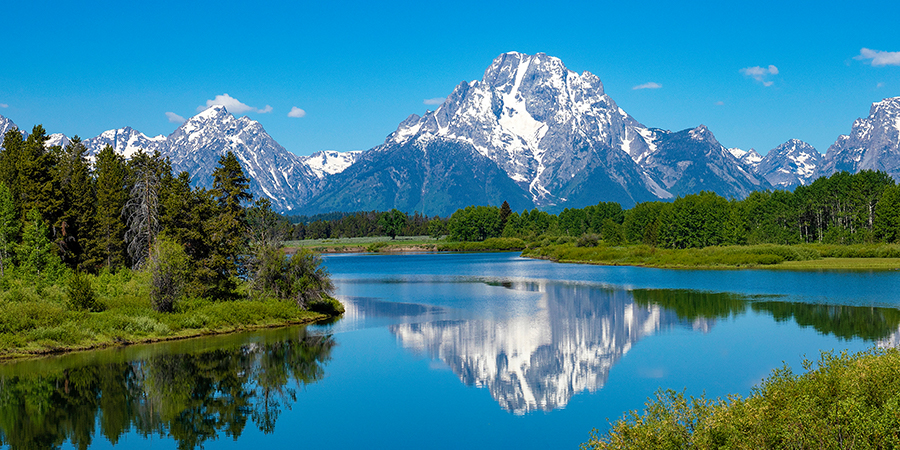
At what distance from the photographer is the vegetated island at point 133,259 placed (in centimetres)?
4131

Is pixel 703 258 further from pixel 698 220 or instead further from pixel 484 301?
pixel 484 301

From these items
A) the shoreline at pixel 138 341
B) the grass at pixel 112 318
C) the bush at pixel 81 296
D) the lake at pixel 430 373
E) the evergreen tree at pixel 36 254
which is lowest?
the lake at pixel 430 373

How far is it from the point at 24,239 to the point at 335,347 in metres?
33.5

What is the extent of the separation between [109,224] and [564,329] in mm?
47155

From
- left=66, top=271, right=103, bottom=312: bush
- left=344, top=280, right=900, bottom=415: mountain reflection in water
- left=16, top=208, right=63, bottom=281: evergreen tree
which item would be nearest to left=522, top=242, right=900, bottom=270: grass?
left=344, top=280, right=900, bottom=415: mountain reflection in water

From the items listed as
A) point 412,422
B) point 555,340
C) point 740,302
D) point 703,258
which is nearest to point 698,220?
point 703,258

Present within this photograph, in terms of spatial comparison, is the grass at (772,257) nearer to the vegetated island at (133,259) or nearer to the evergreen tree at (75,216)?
the vegetated island at (133,259)

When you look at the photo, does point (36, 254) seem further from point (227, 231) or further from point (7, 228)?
point (227, 231)

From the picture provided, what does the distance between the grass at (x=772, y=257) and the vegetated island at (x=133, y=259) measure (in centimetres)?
7390

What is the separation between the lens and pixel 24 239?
55.4m

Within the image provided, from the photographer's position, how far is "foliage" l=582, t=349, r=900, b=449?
14.3 m

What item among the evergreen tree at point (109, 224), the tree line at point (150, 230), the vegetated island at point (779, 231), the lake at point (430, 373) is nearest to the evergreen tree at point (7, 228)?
the tree line at point (150, 230)

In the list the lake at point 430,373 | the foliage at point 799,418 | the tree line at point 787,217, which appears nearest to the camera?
the foliage at point 799,418

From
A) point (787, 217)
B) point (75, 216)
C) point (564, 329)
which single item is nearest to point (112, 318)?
point (75, 216)
